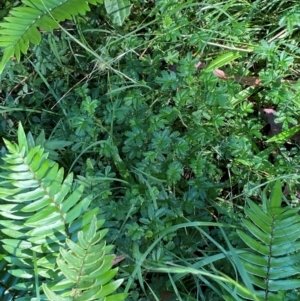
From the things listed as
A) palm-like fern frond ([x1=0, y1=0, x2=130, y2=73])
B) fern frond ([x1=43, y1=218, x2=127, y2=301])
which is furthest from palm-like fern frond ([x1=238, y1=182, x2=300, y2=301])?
palm-like fern frond ([x1=0, y1=0, x2=130, y2=73])

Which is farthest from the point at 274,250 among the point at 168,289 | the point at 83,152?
the point at 83,152

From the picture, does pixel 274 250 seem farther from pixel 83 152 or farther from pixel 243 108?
pixel 83 152

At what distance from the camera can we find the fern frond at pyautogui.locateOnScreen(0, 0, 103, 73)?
148cm

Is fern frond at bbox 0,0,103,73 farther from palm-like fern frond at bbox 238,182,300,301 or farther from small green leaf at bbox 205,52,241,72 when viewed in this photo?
palm-like fern frond at bbox 238,182,300,301

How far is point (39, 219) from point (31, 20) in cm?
60

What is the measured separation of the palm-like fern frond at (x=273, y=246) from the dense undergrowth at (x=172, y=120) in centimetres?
10

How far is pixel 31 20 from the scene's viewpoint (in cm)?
153

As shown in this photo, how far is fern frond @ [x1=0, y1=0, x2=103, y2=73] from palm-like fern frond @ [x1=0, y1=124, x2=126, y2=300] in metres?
0.31

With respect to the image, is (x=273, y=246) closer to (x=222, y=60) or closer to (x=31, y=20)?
(x=222, y=60)

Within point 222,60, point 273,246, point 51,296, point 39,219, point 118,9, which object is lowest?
point 273,246

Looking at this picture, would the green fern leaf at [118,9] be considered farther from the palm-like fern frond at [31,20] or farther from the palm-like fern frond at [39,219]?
the palm-like fern frond at [39,219]

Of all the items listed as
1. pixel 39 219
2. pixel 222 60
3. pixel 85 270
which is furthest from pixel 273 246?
pixel 222 60

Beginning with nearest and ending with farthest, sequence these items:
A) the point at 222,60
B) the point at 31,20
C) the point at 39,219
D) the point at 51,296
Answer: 1. the point at 51,296
2. the point at 39,219
3. the point at 31,20
4. the point at 222,60

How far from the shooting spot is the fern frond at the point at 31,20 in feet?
4.86
